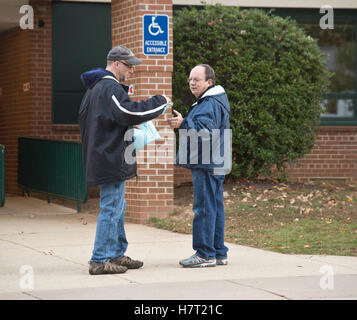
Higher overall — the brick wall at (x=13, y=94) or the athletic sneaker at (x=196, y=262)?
the brick wall at (x=13, y=94)

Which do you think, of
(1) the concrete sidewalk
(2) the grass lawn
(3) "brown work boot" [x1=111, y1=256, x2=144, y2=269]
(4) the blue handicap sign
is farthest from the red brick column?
(3) "brown work boot" [x1=111, y1=256, x2=144, y2=269]

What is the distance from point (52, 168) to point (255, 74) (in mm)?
3750

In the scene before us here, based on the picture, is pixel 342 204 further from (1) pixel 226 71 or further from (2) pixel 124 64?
(2) pixel 124 64

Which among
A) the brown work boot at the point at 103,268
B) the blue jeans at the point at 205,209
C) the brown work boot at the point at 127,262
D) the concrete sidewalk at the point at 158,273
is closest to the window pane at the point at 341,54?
the concrete sidewalk at the point at 158,273

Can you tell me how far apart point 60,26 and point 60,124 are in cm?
187

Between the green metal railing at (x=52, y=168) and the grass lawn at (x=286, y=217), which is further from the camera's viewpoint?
the green metal railing at (x=52, y=168)

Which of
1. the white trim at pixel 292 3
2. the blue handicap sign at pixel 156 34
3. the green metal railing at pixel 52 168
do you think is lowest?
the green metal railing at pixel 52 168

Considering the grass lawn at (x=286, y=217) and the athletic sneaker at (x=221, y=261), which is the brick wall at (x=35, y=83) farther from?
the athletic sneaker at (x=221, y=261)

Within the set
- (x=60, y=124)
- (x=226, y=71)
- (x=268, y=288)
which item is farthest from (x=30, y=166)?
(x=268, y=288)

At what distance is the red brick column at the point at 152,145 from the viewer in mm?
10953

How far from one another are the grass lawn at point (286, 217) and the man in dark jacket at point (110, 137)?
2.36 metres

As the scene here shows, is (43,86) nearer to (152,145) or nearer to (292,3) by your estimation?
(152,145)

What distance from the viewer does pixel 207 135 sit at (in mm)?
7234

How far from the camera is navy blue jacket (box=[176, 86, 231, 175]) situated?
723cm
